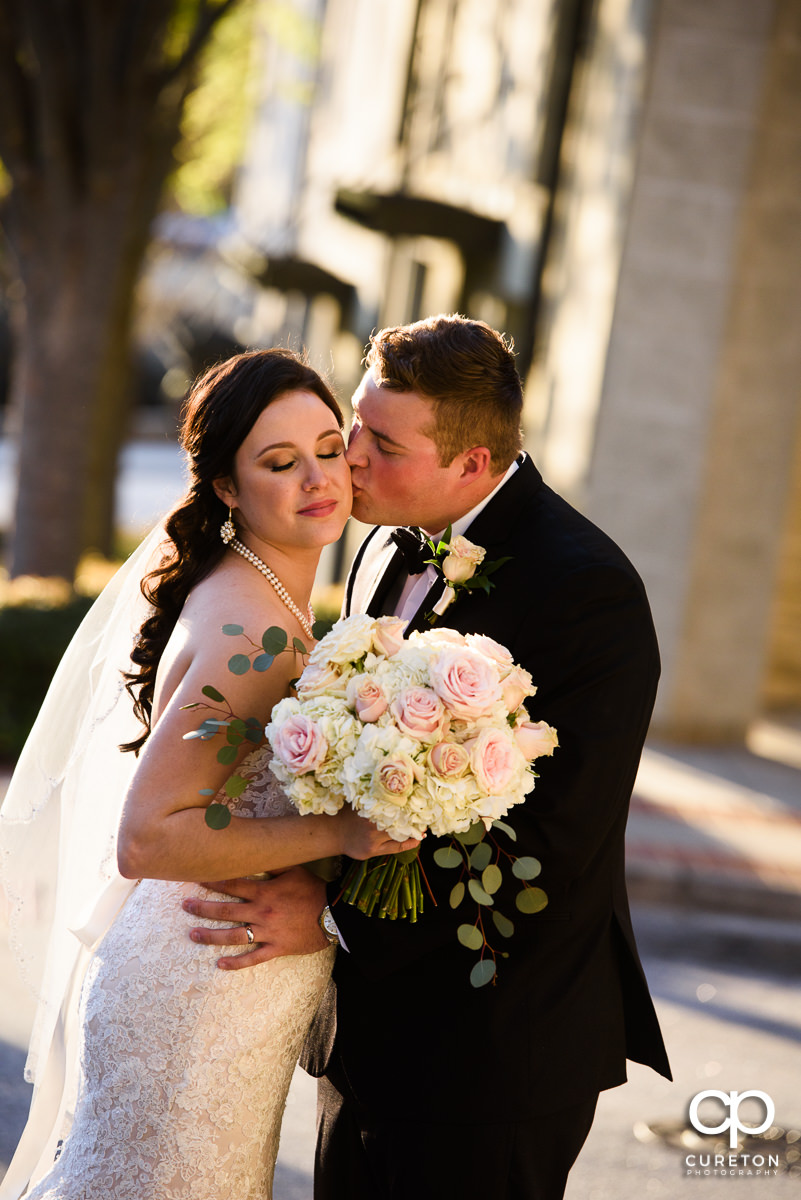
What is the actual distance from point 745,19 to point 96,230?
493cm

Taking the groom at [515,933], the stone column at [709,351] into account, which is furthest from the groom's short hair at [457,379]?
the stone column at [709,351]

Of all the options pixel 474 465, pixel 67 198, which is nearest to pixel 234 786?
pixel 474 465

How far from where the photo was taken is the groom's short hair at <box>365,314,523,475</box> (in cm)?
270

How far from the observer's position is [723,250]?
8.90m

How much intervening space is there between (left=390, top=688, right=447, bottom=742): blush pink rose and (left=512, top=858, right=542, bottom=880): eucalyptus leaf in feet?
1.01


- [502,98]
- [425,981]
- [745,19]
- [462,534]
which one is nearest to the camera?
[425,981]

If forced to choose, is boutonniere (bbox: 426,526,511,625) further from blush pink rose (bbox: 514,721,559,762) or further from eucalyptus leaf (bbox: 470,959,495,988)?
eucalyptus leaf (bbox: 470,959,495,988)

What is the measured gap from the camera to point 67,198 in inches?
361

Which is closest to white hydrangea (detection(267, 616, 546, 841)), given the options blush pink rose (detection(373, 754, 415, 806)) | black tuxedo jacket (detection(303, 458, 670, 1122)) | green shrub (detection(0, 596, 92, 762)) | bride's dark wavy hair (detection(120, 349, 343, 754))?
blush pink rose (detection(373, 754, 415, 806))

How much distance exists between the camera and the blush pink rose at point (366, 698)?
7.07 ft

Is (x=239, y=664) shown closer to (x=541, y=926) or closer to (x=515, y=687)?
(x=515, y=687)

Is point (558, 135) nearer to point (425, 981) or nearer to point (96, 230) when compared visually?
point (96, 230)

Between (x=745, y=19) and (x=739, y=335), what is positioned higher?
(x=745, y=19)

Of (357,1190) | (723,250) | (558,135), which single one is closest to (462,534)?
(357,1190)
